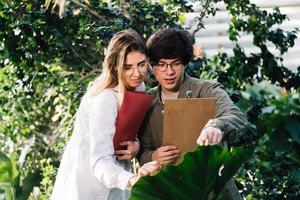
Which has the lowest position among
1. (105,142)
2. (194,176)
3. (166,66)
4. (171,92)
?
(194,176)

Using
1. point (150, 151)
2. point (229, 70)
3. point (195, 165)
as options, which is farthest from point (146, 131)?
point (229, 70)

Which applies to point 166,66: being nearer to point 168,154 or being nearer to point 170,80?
point 170,80

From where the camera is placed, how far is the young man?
3.42 m

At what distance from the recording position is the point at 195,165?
124 inches

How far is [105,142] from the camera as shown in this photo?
330 cm

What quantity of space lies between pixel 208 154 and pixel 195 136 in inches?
10.7

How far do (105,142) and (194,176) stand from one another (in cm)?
37

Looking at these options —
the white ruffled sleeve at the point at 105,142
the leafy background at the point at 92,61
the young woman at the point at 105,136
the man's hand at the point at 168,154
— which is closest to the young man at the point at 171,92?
the man's hand at the point at 168,154

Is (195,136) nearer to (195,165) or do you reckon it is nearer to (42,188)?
(195,165)

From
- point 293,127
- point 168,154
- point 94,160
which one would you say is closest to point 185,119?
point 168,154

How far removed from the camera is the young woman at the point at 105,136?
10.8 feet

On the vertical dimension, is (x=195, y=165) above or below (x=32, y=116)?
above

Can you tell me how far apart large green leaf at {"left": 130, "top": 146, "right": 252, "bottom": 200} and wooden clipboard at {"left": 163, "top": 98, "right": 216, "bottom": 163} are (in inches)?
7.6

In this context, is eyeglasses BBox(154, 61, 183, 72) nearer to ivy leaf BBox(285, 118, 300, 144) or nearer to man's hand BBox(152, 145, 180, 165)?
man's hand BBox(152, 145, 180, 165)
